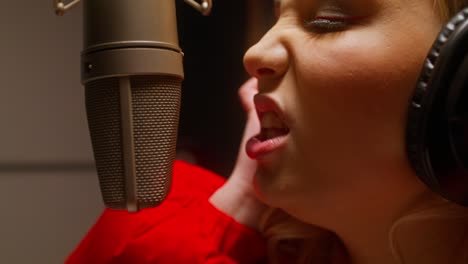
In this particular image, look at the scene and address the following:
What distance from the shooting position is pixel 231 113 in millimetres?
1348

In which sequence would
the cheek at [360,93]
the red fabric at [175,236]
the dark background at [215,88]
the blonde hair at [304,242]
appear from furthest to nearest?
the dark background at [215,88] < the red fabric at [175,236] < the blonde hair at [304,242] < the cheek at [360,93]

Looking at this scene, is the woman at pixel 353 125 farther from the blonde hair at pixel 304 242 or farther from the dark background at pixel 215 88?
the dark background at pixel 215 88

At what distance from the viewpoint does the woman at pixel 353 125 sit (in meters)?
0.68

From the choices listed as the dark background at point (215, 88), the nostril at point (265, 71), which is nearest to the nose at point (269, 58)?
the nostril at point (265, 71)

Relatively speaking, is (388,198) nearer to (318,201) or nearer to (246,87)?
(318,201)

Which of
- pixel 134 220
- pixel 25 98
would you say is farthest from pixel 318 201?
pixel 25 98

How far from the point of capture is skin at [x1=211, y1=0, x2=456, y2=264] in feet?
2.22

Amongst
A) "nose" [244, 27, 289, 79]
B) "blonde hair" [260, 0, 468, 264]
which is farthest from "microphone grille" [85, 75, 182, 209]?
"blonde hair" [260, 0, 468, 264]

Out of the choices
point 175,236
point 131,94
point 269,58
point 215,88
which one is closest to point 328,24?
point 269,58

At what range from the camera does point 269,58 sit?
729 mm

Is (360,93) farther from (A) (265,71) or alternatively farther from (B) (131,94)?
(B) (131,94)

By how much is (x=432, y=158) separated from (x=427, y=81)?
9cm

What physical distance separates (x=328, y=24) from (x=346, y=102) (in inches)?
4.5

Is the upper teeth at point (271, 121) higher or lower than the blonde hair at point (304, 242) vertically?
higher
